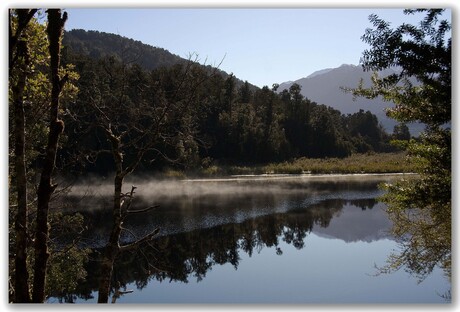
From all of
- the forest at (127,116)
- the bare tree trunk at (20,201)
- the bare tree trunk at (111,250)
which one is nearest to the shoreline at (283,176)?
the forest at (127,116)

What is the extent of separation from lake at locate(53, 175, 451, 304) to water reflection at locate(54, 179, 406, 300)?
0.13ft

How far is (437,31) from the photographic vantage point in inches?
166

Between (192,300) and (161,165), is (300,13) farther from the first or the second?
(161,165)

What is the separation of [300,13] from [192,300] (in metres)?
7.59

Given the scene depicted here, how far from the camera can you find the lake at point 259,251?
10.9 metres

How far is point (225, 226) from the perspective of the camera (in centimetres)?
1834

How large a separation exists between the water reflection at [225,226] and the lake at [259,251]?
0.13 feet

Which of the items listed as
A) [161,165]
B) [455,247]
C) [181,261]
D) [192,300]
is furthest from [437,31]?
[161,165]

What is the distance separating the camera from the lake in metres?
10.9

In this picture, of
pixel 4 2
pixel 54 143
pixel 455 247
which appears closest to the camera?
pixel 54 143

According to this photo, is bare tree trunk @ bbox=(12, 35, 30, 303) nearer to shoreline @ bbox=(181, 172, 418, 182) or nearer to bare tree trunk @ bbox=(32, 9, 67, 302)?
bare tree trunk @ bbox=(32, 9, 67, 302)

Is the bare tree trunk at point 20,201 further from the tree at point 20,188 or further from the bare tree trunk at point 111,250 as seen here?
the bare tree trunk at point 111,250

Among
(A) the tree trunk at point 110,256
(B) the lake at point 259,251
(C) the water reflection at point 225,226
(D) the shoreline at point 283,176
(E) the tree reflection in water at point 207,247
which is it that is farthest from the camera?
(D) the shoreline at point 283,176

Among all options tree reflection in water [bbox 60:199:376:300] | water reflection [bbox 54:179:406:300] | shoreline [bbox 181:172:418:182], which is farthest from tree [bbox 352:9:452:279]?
shoreline [bbox 181:172:418:182]
